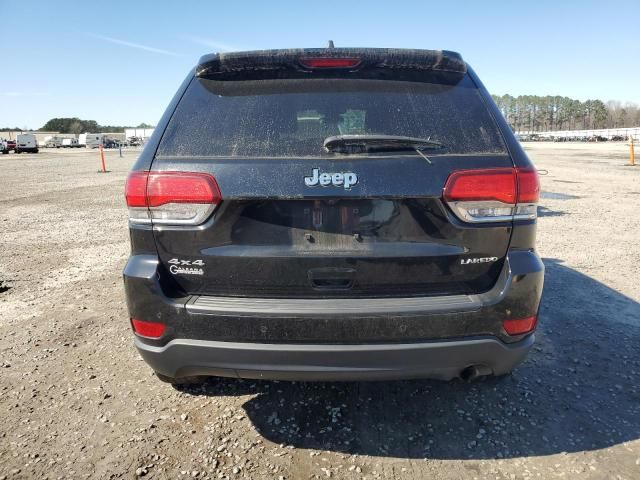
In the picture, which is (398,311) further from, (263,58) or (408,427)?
(263,58)

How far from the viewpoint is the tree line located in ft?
468

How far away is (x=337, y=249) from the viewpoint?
206 centimetres

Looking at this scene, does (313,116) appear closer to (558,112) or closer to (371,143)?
(371,143)

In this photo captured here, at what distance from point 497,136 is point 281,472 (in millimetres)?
2012

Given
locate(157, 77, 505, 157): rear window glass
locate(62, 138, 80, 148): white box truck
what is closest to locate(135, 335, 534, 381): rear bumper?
locate(157, 77, 505, 157): rear window glass

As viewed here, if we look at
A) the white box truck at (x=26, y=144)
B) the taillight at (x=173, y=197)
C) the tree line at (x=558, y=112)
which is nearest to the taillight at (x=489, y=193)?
the taillight at (x=173, y=197)

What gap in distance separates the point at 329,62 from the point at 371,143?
0.54m

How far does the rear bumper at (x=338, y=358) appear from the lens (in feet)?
6.71

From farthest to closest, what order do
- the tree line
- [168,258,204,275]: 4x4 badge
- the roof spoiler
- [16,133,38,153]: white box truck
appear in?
the tree line < [16,133,38,153]: white box truck < the roof spoiler < [168,258,204,275]: 4x4 badge

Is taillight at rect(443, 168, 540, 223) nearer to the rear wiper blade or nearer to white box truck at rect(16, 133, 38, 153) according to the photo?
the rear wiper blade

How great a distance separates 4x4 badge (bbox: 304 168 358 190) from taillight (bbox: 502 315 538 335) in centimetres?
101

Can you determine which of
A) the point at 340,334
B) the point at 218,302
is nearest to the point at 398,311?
the point at 340,334

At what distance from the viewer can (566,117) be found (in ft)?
518

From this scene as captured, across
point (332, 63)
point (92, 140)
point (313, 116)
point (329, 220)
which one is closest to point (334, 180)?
point (329, 220)
